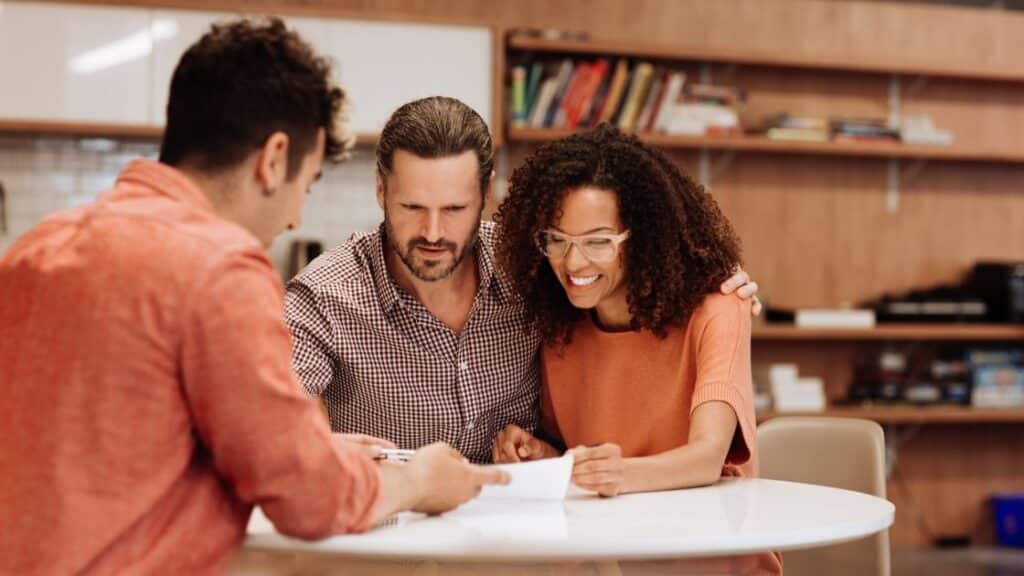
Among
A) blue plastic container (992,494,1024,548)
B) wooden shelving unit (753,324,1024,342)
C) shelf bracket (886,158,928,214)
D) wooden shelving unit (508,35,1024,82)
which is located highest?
wooden shelving unit (508,35,1024,82)

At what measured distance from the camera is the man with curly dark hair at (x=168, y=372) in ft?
4.24

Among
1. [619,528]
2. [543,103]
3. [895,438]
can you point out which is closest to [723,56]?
[543,103]

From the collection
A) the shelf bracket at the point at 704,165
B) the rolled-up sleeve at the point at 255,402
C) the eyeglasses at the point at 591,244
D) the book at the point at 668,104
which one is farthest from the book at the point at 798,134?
the rolled-up sleeve at the point at 255,402

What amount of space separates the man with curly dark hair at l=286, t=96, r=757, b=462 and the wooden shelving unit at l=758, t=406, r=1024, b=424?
2768mm

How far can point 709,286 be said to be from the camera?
2248 mm

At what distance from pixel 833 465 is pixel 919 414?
266cm

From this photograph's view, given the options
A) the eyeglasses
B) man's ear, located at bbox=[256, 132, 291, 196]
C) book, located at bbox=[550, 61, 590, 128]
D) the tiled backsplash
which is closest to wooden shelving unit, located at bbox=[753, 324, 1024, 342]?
book, located at bbox=[550, 61, 590, 128]

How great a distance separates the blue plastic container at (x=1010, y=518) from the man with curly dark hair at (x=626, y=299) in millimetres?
3779

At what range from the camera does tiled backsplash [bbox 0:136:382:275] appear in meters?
4.71

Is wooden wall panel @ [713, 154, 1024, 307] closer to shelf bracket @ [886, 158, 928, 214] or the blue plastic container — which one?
shelf bracket @ [886, 158, 928, 214]

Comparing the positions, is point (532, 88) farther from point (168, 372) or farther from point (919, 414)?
point (168, 372)

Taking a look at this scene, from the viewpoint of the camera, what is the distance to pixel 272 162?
146cm

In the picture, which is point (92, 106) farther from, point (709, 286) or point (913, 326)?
point (913, 326)

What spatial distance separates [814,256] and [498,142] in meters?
1.65
